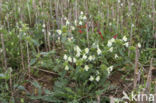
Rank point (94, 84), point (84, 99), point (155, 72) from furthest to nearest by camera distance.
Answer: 1. point (155, 72)
2. point (94, 84)
3. point (84, 99)

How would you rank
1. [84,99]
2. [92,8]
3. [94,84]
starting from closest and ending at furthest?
[84,99] < [94,84] < [92,8]

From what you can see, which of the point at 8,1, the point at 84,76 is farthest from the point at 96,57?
the point at 8,1

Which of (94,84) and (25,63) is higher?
(25,63)

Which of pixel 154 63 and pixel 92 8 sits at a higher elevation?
pixel 92 8

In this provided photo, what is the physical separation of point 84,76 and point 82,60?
145 mm

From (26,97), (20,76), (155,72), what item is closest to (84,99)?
(26,97)

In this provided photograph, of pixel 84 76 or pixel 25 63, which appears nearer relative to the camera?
pixel 84 76

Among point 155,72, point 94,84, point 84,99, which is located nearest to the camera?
point 84,99

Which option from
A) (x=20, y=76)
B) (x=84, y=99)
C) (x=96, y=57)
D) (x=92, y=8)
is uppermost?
(x=92, y=8)

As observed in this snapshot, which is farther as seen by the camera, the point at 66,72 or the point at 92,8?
the point at 92,8

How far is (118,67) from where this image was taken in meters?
1.92

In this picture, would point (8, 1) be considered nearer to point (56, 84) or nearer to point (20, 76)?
point (20, 76)

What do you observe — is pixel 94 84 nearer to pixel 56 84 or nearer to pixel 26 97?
pixel 56 84

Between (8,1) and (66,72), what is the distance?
165 centimetres
